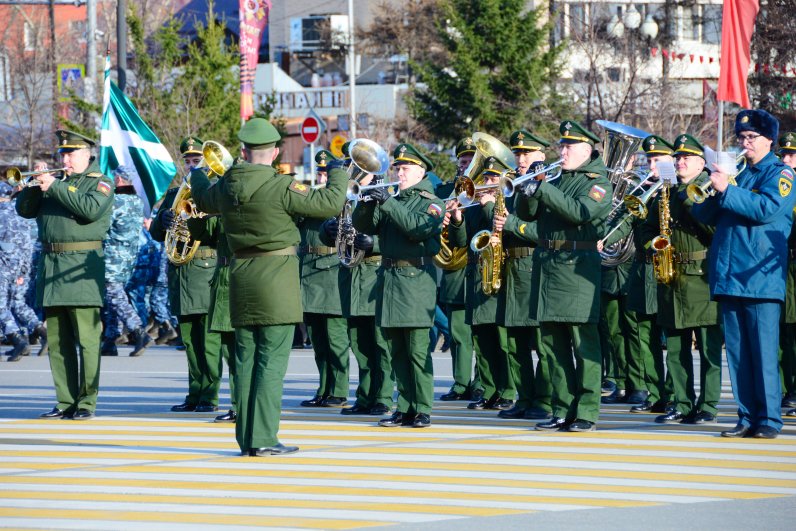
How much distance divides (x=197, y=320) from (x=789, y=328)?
4854 mm

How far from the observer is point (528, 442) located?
34.7 feet

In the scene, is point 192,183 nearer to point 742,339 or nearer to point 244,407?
point 244,407

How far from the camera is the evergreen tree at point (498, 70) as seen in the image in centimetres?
3688

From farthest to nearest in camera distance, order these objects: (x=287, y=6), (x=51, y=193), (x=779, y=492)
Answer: (x=287, y=6)
(x=51, y=193)
(x=779, y=492)

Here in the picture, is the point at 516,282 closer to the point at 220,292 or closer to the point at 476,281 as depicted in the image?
the point at 476,281

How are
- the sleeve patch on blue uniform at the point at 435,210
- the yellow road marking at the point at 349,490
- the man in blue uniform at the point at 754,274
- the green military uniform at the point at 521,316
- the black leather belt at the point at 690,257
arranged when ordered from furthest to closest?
the green military uniform at the point at 521,316 → the black leather belt at the point at 690,257 → the sleeve patch on blue uniform at the point at 435,210 → the man in blue uniform at the point at 754,274 → the yellow road marking at the point at 349,490

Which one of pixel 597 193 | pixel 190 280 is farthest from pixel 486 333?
pixel 597 193

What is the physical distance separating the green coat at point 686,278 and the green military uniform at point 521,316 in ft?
3.63

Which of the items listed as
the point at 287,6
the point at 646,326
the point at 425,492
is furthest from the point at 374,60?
the point at 425,492

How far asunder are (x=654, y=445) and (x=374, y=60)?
155 feet

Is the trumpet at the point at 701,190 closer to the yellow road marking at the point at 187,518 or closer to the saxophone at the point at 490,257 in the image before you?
the saxophone at the point at 490,257

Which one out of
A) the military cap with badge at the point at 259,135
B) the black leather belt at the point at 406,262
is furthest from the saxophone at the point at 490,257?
the military cap with badge at the point at 259,135

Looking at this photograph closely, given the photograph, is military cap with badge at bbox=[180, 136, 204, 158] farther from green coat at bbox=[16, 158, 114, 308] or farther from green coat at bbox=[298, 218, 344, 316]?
green coat at bbox=[298, 218, 344, 316]

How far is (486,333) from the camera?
1322 centimetres
